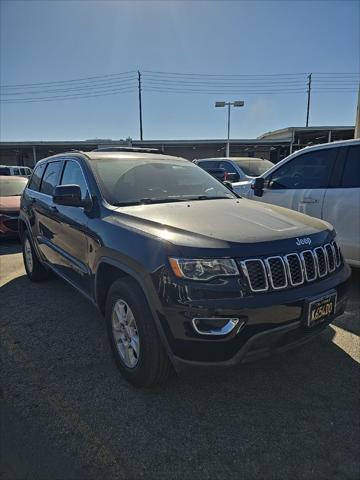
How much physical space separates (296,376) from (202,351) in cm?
108

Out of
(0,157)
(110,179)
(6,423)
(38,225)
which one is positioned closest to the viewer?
(6,423)

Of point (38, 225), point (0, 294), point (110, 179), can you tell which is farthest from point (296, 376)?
point (0, 294)

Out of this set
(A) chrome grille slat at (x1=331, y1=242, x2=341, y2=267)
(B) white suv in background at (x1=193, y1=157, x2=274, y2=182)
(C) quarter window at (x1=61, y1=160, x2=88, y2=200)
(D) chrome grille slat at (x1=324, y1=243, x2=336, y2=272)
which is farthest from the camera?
(B) white suv in background at (x1=193, y1=157, x2=274, y2=182)

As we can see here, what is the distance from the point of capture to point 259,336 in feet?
6.70

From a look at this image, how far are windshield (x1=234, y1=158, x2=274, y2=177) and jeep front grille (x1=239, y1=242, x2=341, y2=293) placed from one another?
7.33 metres

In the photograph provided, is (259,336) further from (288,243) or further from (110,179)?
(110,179)

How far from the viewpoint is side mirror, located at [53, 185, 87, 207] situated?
9.61 ft

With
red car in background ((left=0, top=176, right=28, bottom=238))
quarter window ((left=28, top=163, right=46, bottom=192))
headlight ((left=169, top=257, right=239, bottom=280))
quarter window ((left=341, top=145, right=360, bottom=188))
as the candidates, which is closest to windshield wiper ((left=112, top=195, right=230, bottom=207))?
headlight ((left=169, top=257, right=239, bottom=280))

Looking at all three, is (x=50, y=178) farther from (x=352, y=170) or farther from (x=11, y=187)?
(x=11, y=187)

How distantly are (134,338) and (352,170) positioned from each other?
3.42 metres

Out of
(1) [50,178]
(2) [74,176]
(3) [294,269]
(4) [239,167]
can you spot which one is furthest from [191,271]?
(4) [239,167]

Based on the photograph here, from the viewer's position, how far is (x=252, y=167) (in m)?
9.77

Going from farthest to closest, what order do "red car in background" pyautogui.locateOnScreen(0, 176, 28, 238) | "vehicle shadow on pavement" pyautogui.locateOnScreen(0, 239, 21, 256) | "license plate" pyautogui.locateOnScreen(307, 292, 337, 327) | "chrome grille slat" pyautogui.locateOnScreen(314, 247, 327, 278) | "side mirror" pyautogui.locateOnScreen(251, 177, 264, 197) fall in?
1. "red car in background" pyautogui.locateOnScreen(0, 176, 28, 238)
2. "vehicle shadow on pavement" pyautogui.locateOnScreen(0, 239, 21, 256)
3. "side mirror" pyautogui.locateOnScreen(251, 177, 264, 197)
4. "chrome grille slat" pyautogui.locateOnScreen(314, 247, 327, 278)
5. "license plate" pyautogui.locateOnScreen(307, 292, 337, 327)

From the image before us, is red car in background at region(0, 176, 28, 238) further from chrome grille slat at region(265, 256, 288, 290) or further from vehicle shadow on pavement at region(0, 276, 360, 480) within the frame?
chrome grille slat at region(265, 256, 288, 290)
